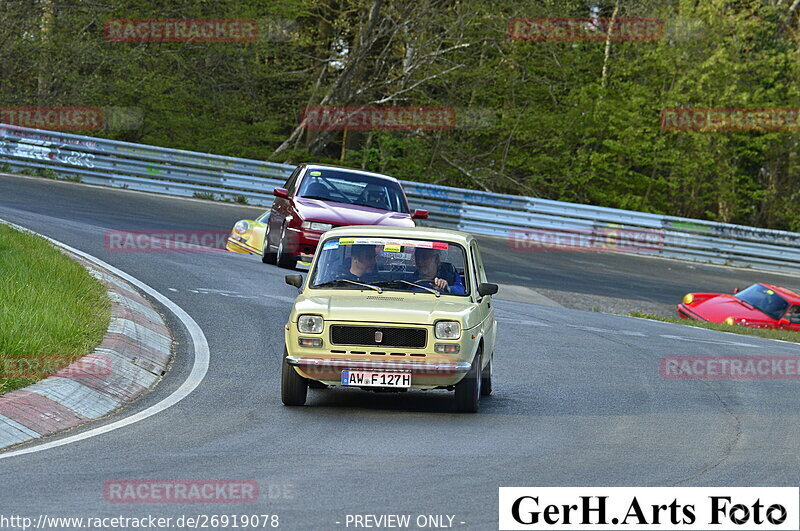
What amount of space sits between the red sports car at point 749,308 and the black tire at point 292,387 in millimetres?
14442

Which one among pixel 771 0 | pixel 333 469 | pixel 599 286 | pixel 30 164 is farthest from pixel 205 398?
pixel 771 0

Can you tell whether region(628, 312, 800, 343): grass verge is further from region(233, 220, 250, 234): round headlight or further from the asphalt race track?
region(233, 220, 250, 234): round headlight

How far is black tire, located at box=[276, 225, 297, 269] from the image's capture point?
18562 millimetres

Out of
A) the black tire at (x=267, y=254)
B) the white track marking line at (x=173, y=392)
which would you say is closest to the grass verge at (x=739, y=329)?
the black tire at (x=267, y=254)

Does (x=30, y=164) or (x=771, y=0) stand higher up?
(x=771, y=0)

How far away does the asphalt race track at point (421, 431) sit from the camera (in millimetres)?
6785

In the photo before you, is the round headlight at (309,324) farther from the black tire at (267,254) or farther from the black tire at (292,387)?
the black tire at (267,254)

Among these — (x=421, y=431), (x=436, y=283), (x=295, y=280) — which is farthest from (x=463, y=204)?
(x=421, y=431)

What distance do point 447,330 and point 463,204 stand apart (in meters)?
20.9

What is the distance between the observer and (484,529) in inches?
240

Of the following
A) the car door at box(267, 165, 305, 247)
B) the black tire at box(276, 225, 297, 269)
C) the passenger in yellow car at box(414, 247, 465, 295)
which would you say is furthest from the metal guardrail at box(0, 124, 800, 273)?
the passenger in yellow car at box(414, 247, 465, 295)

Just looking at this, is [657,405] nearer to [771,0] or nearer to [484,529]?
[484,529]

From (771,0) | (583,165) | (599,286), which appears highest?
(771,0)

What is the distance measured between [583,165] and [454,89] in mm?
5785
